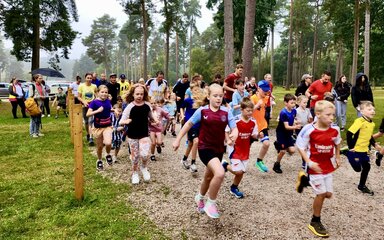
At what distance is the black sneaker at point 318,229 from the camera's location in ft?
13.4

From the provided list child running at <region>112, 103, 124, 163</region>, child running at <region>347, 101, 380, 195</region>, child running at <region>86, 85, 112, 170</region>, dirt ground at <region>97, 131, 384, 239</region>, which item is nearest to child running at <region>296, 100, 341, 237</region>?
dirt ground at <region>97, 131, 384, 239</region>

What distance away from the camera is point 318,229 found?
163 inches

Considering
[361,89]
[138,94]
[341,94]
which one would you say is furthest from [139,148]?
[341,94]

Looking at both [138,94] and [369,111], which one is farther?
[138,94]

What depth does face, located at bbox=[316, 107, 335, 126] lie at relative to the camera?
4023mm

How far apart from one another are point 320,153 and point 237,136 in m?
1.29

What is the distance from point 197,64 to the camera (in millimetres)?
61656

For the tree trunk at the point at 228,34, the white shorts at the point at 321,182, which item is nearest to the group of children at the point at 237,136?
the white shorts at the point at 321,182

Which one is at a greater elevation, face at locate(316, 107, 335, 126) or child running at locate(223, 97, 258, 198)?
face at locate(316, 107, 335, 126)

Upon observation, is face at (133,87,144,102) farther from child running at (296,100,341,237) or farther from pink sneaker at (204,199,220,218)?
child running at (296,100,341,237)

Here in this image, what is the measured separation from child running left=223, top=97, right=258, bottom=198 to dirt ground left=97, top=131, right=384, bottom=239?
0.41m

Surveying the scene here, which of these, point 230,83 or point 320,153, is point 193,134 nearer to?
point 230,83

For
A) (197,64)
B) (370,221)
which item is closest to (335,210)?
(370,221)

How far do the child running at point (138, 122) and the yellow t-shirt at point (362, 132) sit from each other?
3.99 m
